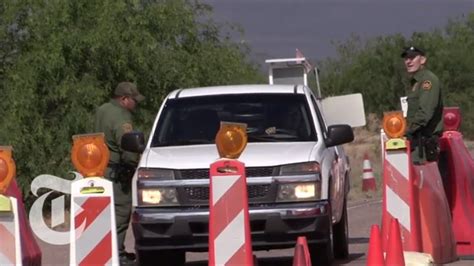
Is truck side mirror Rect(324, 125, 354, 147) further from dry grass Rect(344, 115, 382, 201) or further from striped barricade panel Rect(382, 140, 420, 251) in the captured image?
dry grass Rect(344, 115, 382, 201)

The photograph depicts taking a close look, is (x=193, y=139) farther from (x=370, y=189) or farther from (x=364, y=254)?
(x=370, y=189)

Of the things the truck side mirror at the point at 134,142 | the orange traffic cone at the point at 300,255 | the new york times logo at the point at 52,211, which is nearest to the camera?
the orange traffic cone at the point at 300,255

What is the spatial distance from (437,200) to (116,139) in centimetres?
350

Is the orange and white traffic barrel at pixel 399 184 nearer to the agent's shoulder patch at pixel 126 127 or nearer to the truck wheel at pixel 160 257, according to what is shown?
the truck wheel at pixel 160 257

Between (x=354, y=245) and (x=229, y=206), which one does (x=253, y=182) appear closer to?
(x=229, y=206)

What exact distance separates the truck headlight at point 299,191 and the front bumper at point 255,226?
0.06 m

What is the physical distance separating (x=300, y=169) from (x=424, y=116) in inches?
68.1

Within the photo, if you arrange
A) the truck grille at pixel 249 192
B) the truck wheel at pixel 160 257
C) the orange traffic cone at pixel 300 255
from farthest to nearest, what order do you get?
the truck wheel at pixel 160 257 < the truck grille at pixel 249 192 < the orange traffic cone at pixel 300 255

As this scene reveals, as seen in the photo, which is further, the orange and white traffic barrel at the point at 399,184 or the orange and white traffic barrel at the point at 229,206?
the orange and white traffic barrel at the point at 399,184

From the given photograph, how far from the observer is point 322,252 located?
12.5 metres

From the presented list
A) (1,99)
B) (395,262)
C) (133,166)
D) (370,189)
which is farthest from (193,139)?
(370,189)

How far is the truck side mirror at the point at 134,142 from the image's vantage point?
12.7m

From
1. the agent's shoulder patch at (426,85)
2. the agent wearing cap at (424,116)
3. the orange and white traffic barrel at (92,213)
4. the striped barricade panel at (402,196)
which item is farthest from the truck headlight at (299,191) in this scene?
the orange and white traffic barrel at (92,213)

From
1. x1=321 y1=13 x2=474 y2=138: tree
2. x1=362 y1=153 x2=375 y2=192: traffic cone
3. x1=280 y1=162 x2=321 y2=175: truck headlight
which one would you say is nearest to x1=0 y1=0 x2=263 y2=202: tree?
x1=362 y1=153 x2=375 y2=192: traffic cone
